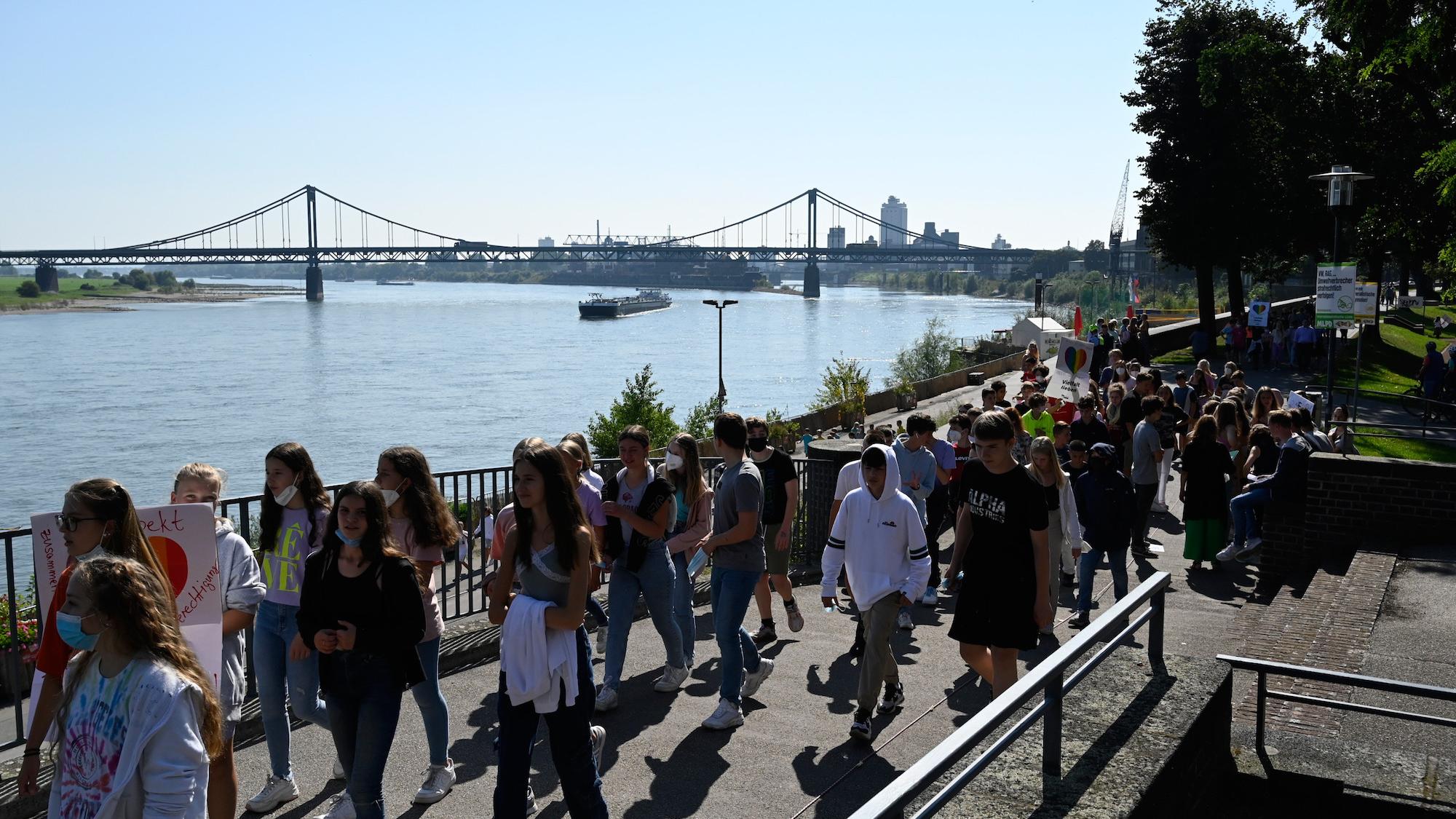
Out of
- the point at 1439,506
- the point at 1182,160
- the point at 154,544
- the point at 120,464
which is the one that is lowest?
the point at 120,464

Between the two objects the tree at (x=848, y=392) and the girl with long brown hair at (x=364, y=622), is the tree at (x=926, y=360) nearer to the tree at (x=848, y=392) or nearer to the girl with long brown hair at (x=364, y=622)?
the tree at (x=848, y=392)

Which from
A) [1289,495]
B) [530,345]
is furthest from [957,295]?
[1289,495]

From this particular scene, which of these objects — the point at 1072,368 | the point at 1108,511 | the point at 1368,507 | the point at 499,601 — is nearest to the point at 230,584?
the point at 499,601

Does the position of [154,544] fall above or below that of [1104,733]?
above

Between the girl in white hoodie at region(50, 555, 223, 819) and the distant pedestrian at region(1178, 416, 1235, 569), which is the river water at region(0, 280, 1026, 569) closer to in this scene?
the distant pedestrian at region(1178, 416, 1235, 569)

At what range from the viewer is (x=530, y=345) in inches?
3915

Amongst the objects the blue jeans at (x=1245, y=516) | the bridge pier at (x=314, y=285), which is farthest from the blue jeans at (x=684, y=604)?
the bridge pier at (x=314, y=285)

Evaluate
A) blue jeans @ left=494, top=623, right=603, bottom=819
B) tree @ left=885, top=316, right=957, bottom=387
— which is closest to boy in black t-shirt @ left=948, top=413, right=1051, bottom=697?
blue jeans @ left=494, top=623, right=603, bottom=819

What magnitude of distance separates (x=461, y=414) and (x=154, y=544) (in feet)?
186

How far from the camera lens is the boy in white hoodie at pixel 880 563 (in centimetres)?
580

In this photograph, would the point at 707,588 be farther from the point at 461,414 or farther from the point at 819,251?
the point at 819,251

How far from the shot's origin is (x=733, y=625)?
6.11 m

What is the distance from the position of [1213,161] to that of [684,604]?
32.3m

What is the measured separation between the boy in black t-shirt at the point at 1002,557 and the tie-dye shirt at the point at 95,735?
346 cm
